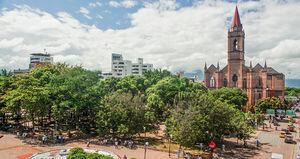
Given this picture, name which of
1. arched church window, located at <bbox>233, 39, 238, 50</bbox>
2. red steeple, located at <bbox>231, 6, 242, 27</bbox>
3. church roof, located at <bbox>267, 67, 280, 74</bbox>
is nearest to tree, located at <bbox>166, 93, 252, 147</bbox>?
arched church window, located at <bbox>233, 39, 238, 50</bbox>

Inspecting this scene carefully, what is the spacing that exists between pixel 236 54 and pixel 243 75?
220 inches

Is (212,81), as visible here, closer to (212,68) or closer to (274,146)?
(212,68)

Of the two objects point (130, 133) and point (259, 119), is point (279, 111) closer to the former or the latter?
point (259, 119)

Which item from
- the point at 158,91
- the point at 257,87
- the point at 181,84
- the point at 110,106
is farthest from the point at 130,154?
the point at 257,87

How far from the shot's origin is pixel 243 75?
257ft

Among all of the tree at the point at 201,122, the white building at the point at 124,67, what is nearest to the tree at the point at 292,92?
the white building at the point at 124,67

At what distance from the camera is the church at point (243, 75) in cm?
7669

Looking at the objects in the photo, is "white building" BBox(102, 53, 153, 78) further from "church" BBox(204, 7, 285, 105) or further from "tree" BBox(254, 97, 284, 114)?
"tree" BBox(254, 97, 284, 114)

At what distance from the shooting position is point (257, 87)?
3027 inches

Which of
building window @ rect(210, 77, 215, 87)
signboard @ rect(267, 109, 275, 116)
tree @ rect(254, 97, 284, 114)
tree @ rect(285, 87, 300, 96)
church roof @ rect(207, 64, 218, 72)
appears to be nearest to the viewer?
signboard @ rect(267, 109, 275, 116)

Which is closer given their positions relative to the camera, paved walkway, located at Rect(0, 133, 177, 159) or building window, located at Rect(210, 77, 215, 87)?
paved walkway, located at Rect(0, 133, 177, 159)

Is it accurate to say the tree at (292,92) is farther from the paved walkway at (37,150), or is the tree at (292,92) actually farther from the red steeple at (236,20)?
the paved walkway at (37,150)

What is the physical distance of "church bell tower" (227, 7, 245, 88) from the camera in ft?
258

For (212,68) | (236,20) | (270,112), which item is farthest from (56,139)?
(236,20)
